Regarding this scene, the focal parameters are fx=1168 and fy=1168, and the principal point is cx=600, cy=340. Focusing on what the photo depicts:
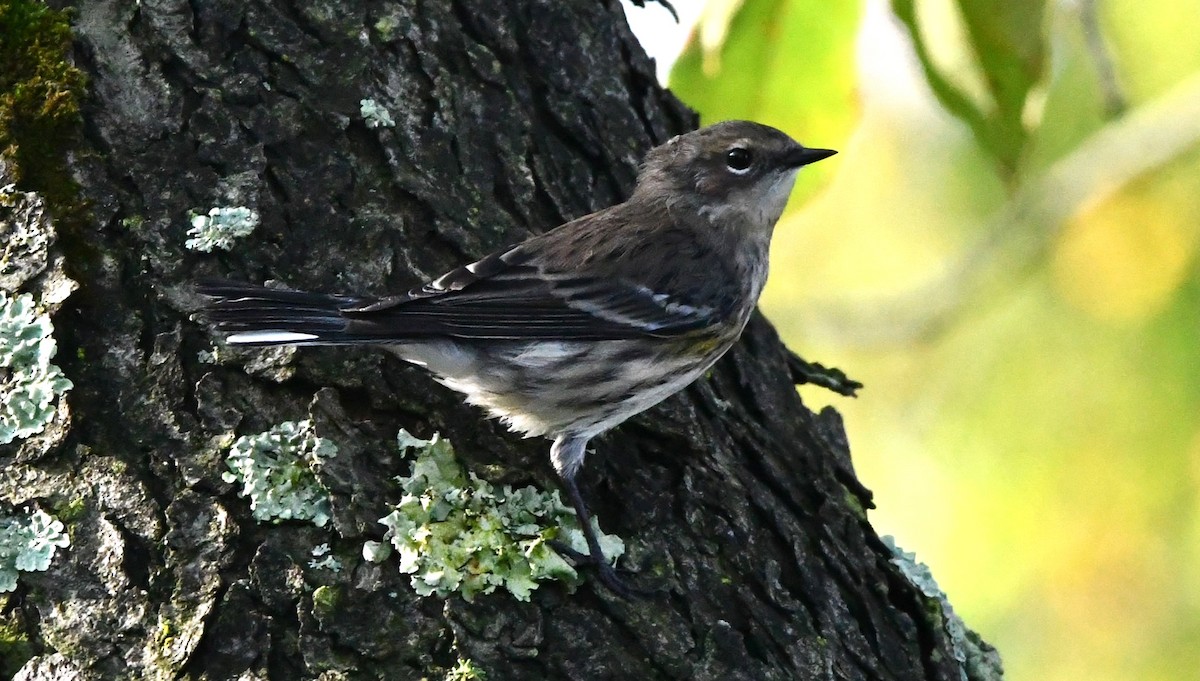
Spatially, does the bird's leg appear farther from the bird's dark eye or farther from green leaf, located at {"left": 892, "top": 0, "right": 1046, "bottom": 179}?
the bird's dark eye

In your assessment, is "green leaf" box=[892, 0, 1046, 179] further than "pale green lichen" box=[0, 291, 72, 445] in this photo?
Yes

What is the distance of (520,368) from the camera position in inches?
158

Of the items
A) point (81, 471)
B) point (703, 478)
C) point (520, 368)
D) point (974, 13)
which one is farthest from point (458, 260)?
point (974, 13)

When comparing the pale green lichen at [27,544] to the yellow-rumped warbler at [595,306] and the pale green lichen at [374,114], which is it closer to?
the yellow-rumped warbler at [595,306]

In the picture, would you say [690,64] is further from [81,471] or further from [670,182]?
[81,471]

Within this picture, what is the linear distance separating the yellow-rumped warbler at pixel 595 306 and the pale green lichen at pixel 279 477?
288 mm

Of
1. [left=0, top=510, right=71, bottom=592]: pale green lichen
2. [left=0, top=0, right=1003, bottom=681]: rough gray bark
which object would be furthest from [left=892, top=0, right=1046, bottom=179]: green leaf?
[left=0, top=510, right=71, bottom=592]: pale green lichen

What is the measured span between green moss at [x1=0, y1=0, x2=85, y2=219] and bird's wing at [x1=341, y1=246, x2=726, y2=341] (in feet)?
2.98

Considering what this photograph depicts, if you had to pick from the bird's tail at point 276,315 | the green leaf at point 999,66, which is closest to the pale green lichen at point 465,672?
the bird's tail at point 276,315

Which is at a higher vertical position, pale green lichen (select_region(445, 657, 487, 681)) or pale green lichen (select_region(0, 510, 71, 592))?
pale green lichen (select_region(445, 657, 487, 681))

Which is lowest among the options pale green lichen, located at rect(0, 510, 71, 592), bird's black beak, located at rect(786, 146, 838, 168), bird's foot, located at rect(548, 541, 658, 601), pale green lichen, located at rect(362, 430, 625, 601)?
pale green lichen, located at rect(0, 510, 71, 592)

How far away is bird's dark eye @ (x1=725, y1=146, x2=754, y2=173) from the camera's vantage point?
4.76 metres

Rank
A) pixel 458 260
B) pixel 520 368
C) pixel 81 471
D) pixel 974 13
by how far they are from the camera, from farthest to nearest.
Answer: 1. pixel 520 368
2. pixel 458 260
3. pixel 974 13
4. pixel 81 471

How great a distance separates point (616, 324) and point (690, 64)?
95 centimetres
